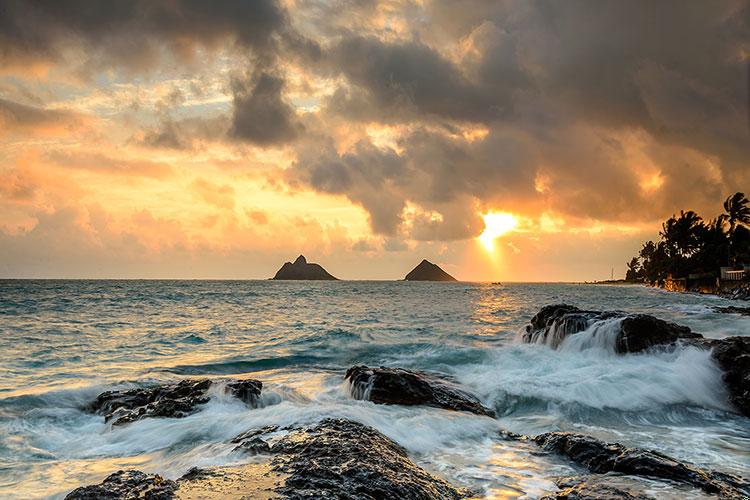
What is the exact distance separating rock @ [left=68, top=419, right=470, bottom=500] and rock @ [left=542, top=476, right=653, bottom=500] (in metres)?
1.15

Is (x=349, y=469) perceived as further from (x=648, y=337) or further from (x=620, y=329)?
(x=648, y=337)

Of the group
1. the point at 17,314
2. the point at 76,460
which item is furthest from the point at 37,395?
the point at 17,314

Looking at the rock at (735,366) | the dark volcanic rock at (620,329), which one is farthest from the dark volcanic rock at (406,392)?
the dark volcanic rock at (620,329)

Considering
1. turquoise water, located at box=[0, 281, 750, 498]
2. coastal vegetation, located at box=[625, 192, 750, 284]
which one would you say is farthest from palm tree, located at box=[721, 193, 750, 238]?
turquoise water, located at box=[0, 281, 750, 498]

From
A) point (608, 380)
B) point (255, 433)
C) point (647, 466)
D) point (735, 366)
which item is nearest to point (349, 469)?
point (255, 433)

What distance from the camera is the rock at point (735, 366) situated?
11.4m

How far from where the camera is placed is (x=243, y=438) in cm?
741

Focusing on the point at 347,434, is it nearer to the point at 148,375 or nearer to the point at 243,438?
the point at 243,438

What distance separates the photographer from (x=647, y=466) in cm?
602

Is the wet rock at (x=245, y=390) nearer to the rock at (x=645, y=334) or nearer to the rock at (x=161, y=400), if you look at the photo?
the rock at (x=161, y=400)

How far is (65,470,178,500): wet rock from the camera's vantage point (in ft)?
15.2

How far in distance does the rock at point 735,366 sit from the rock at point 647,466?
642 centimetres

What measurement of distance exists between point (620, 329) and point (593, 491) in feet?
41.9

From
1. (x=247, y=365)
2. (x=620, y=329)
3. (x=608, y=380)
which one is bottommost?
(x=247, y=365)
